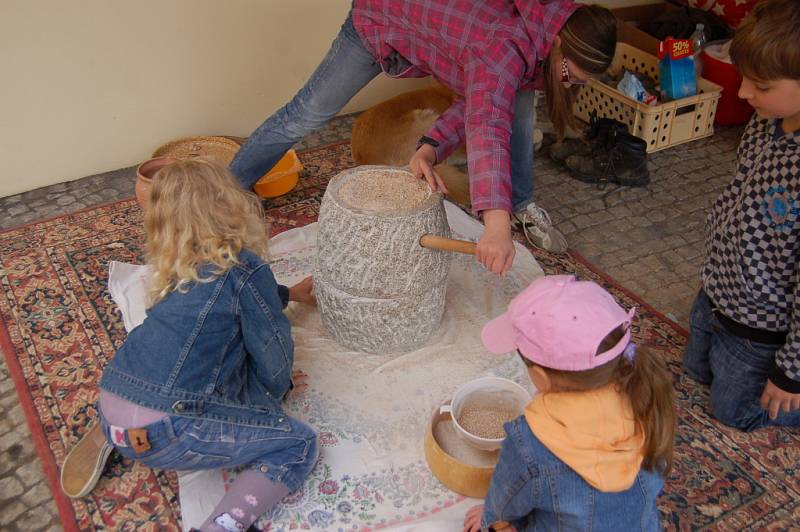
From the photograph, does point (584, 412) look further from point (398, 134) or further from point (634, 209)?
point (398, 134)

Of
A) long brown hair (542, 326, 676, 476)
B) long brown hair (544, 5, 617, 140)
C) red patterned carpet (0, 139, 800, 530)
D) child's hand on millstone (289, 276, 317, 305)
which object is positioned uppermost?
long brown hair (544, 5, 617, 140)

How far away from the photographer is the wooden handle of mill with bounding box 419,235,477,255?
173 cm

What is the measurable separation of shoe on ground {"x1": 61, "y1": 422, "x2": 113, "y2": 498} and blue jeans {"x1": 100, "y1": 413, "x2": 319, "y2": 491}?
0.51 ft

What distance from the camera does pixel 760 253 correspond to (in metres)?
1.64

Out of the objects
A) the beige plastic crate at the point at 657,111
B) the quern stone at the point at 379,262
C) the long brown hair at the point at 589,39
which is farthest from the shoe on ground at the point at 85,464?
the beige plastic crate at the point at 657,111

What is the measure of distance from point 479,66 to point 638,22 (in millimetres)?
2474

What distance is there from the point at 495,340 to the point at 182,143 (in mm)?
2009

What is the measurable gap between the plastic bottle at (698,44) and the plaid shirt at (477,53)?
1606mm

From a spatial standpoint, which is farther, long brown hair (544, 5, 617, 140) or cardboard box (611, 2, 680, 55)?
cardboard box (611, 2, 680, 55)

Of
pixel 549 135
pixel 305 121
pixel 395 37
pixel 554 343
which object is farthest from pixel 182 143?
pixel 554 343

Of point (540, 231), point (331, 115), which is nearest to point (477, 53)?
point (331, 115)

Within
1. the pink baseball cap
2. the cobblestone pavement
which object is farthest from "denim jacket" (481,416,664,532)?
the cobblestone pavement

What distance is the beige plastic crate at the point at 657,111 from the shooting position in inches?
120

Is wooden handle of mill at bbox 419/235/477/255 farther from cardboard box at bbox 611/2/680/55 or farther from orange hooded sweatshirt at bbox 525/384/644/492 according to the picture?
cardboard box at bbox 611/2/680/55
